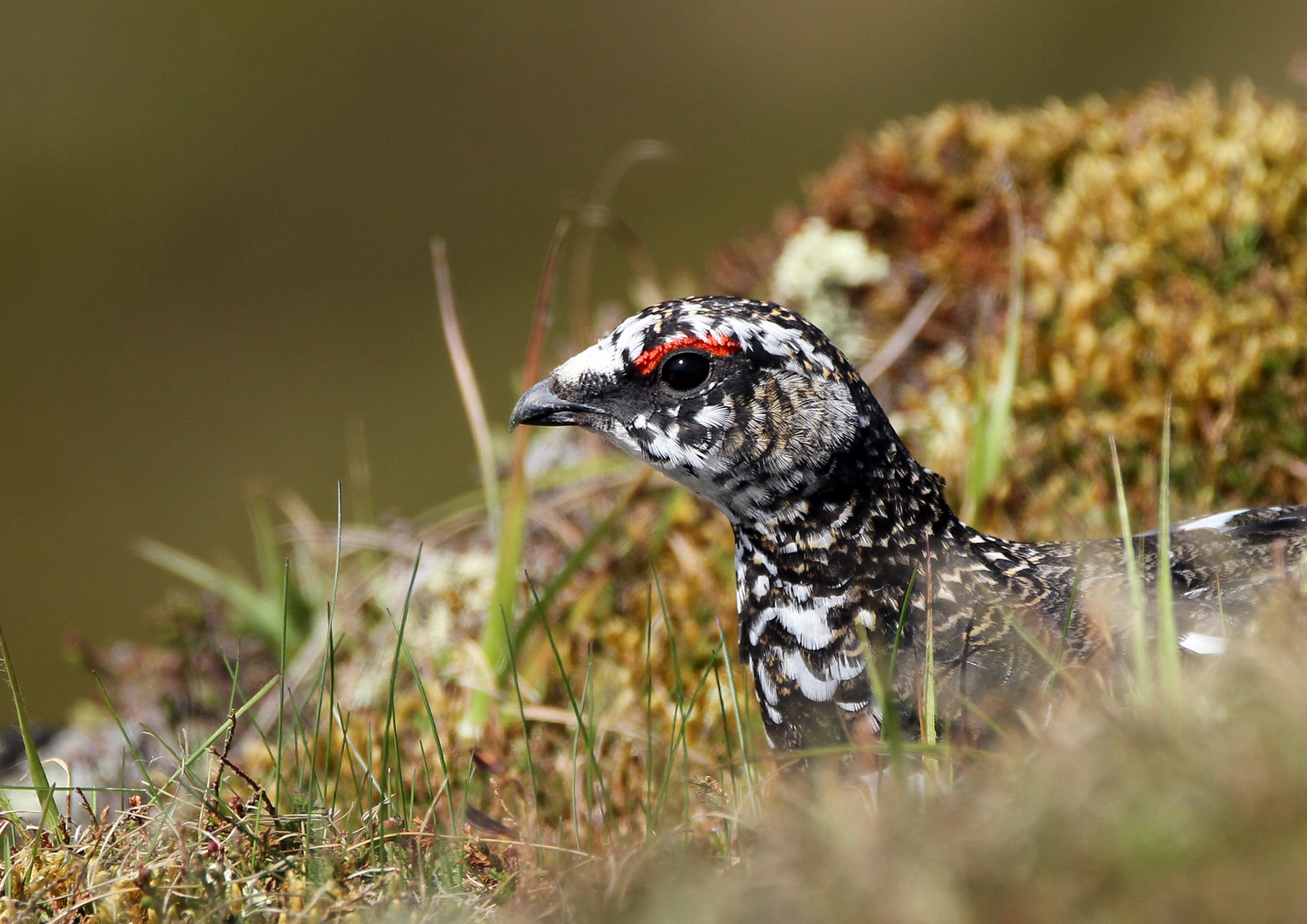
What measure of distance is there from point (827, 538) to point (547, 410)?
A: 2.93 feet

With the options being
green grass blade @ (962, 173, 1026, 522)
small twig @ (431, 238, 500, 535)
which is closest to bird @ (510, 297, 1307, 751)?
green grass blade @ (962, 173, 1026, 522)

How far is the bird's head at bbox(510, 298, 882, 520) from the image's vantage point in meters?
2.74

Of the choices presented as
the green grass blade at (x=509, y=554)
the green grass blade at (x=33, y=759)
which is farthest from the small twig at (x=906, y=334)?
the green grass blade at (x=33, y=759)

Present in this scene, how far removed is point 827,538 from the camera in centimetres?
274

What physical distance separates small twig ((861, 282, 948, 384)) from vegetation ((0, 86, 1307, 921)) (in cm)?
3

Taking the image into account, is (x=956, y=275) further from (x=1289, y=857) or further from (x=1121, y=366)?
(x=1289, y=857)

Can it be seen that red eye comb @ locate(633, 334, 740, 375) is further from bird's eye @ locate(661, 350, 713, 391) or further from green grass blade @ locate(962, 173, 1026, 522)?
green grass blade @ locate(962, 173, 1026, 522)

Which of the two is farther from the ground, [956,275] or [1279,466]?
[956,275]

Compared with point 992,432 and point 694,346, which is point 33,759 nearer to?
point 694,346

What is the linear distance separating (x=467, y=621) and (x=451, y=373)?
27.3 feet

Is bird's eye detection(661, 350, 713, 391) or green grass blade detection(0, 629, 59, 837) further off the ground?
bird's eye detection(661, 350, 713, 391)

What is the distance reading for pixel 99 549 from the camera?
1188cm

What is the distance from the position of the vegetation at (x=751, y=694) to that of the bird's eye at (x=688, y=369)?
0.52 m

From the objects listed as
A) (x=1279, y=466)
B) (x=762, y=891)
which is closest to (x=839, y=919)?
(x=762, y=891)
